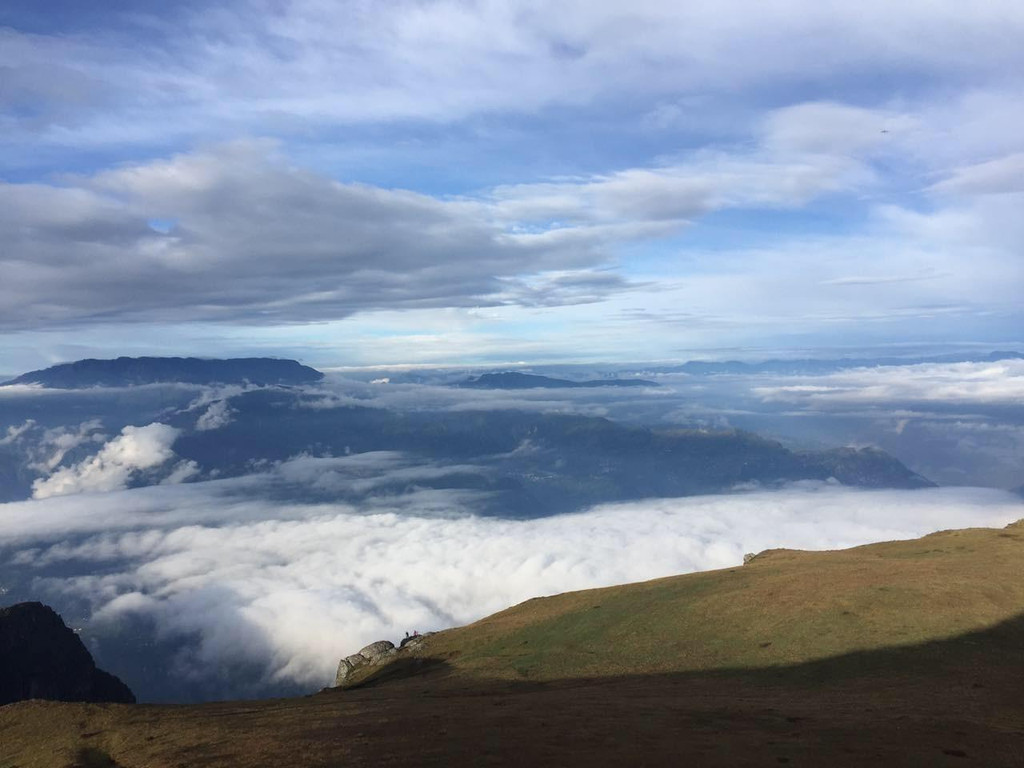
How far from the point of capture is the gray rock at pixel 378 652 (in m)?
90.7

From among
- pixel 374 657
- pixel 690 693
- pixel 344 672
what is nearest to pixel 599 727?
pixel 690 693

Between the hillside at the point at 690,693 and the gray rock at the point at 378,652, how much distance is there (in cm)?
962

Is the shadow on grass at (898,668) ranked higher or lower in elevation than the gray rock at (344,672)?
higher

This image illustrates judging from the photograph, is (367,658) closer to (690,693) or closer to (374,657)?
(374,657)

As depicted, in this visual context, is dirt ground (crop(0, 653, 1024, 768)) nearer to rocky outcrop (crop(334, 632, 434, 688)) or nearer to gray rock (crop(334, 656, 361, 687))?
rocky outcrop (crop(334, 632, 434, 688))

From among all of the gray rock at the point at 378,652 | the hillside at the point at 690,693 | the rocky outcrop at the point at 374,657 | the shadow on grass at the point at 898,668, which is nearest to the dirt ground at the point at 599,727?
the hillside at the point at 690,693

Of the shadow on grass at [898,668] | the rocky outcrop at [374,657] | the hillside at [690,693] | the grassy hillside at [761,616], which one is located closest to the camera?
the hillside at [690,693]

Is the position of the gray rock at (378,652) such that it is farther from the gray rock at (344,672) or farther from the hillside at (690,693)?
the hillside at (690,693)

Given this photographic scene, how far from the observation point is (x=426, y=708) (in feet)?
144

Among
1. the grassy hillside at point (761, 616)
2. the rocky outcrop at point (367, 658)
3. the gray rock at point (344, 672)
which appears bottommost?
the gray rock at point (344, 672)

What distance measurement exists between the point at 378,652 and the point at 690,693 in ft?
191

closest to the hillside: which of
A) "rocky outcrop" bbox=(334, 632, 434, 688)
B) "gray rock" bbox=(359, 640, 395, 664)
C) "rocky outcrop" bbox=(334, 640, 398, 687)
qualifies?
"rocky outcrop" bbox=(334, 632, 434, 688)

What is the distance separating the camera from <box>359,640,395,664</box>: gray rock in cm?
9069

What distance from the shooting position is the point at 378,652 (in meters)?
92.8
